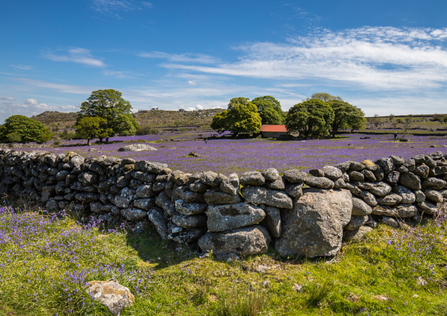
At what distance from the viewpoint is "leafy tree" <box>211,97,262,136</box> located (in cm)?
5197

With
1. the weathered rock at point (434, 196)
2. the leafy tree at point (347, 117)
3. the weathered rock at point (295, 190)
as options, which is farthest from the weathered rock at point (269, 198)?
the leafy tree at point (347, 117)

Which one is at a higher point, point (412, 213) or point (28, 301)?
point (412, 213)

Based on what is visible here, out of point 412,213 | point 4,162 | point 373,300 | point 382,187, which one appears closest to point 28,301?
point 373,300

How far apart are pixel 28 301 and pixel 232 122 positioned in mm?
51139

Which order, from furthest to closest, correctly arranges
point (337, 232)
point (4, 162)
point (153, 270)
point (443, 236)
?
1. point (4, 162)
2. point (443, 236)
3. point (337, 232)
4. point (153, 270)

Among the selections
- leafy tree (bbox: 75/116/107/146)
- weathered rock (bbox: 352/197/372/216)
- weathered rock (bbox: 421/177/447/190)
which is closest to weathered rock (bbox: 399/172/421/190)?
weathered rock (bbox: 421/177/447/190)

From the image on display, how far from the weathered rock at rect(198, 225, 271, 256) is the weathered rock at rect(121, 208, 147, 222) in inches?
88.8

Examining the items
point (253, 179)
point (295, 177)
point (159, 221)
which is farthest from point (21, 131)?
point (295, 177)

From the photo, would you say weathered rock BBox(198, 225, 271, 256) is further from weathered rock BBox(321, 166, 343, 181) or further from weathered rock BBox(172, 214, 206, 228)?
weathered rock BBox(321, 166, 343, 181)

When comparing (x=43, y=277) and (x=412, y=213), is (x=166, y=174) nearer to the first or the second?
(x=43, y=277)

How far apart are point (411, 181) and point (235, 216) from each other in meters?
5.29

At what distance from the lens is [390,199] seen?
6148mm

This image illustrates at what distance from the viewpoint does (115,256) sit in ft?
16.4

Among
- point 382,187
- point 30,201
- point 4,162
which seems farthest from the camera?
point 4,162
